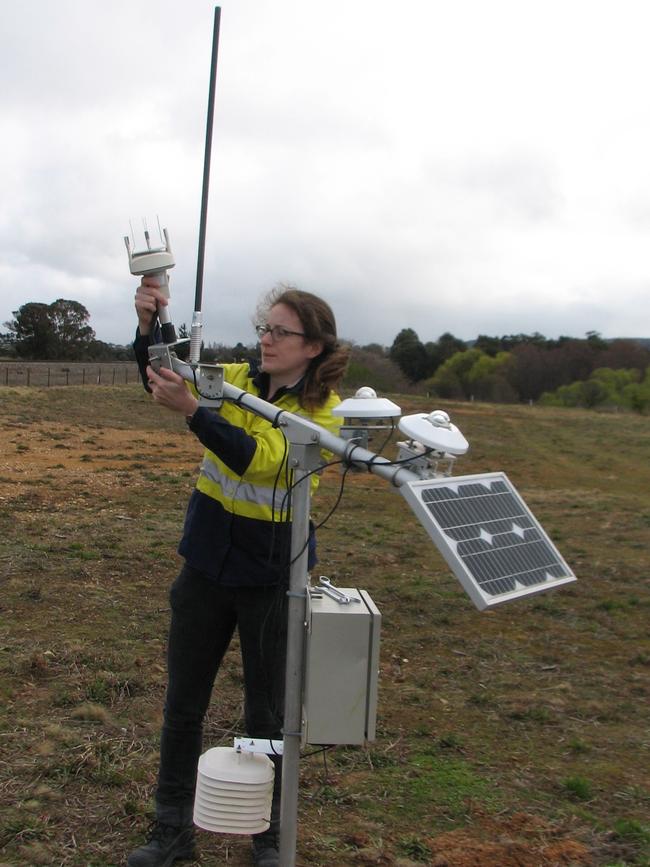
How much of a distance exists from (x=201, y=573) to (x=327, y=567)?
210 inches

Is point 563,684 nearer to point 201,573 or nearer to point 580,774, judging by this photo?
point 580,774

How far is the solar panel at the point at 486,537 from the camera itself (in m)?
2.11

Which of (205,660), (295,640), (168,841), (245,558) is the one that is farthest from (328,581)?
(168,841)

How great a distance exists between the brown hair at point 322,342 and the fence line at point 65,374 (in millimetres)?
32983

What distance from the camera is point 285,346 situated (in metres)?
2.87

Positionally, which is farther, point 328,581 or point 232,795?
point 232,795

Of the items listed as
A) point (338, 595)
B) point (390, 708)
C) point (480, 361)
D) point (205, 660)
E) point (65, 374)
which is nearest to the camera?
point (338, 595)

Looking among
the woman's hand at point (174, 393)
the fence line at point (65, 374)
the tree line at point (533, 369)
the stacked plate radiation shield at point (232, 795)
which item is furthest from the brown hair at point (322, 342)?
the tree line at point (533, 369)

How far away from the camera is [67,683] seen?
15.5ft

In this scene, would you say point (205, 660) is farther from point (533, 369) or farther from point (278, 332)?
point (533, 369)

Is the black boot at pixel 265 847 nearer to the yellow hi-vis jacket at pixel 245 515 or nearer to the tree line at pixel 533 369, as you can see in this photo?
the yellow hi-vis jacket at pixel 245 515

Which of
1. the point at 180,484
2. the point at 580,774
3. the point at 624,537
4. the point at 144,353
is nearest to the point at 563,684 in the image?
the point at 580,774

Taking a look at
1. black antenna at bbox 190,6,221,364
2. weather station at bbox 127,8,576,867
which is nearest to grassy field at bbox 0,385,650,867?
weather station at bbox 127,8,576,867

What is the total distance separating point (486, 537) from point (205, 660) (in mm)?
1243
